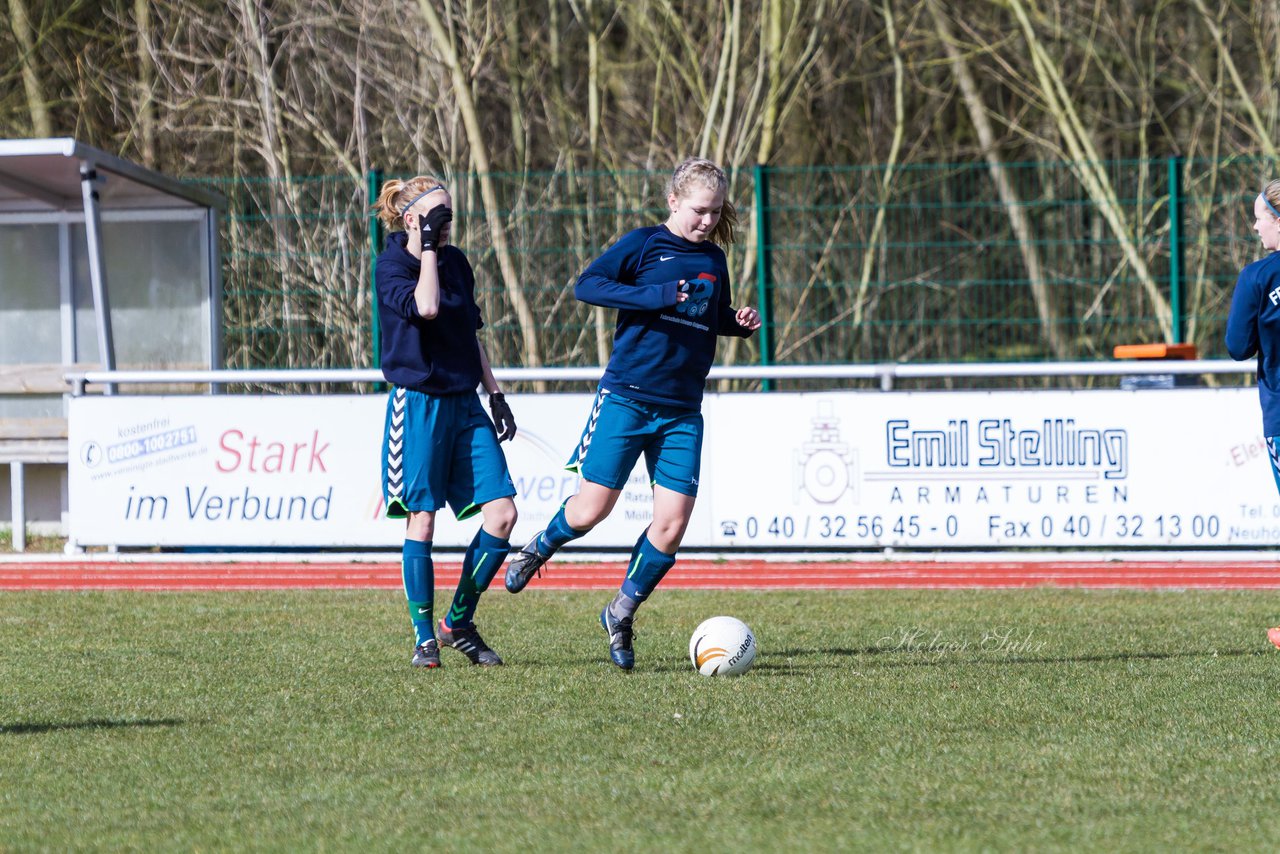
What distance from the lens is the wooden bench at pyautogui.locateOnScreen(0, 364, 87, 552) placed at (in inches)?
484

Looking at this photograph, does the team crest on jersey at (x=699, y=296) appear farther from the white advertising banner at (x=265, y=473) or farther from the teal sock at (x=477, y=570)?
the white advertising banner at (x=265, y=473)

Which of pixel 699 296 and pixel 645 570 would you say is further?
pixel 645 570

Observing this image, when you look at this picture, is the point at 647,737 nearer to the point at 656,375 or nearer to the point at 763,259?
the point at 656,375

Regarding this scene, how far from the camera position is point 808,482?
11.2 metres

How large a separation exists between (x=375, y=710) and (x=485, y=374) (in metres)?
1.69

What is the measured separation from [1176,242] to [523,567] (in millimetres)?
7437

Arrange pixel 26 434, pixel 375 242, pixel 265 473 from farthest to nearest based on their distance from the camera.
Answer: pixel 375 242 → pixel 26 434 → pixel 265 473

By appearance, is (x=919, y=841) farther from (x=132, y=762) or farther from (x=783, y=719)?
(x=132, y=762)

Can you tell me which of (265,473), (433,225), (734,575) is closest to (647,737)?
(433,225)

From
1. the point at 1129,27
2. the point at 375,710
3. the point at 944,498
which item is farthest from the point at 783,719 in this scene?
the point at 1129,27

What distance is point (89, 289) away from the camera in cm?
1371

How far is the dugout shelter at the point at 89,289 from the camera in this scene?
1343 cm

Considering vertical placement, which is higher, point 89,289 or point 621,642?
point 89,289

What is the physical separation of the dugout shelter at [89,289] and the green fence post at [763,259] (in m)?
4.29
